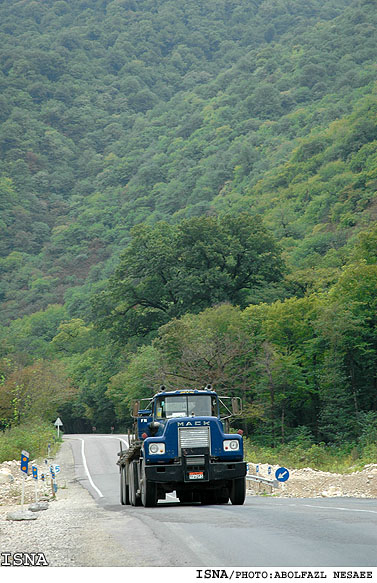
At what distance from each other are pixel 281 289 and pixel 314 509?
55285 millimetres

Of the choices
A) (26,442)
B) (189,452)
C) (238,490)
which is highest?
(189,452)

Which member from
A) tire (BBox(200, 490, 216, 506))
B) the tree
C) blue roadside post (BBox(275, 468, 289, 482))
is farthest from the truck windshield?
the tree

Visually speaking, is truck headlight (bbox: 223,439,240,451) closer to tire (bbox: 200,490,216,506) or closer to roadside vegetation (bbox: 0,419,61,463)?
tire (bbox: 200,490,216,506)

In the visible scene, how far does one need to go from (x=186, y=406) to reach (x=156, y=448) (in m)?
1.78

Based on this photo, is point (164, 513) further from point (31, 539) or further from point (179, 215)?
point (179, 215)

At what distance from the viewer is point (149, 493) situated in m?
19.0

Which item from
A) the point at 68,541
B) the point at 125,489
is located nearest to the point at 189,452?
the point at 125,489

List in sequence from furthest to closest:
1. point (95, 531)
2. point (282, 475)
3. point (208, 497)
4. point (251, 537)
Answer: point (282, 475) < point (208, 497) < point (95, 531) < point (251, 537)

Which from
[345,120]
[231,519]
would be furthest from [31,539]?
[345,120]

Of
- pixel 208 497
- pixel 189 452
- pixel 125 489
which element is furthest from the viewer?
pixel 125 489

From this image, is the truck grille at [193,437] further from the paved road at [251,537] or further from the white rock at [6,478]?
the white rock at [6,478]

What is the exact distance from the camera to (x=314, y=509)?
1642 centimetres

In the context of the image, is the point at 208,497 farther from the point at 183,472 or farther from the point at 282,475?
the point at 282,475

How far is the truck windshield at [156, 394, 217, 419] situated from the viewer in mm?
19734
